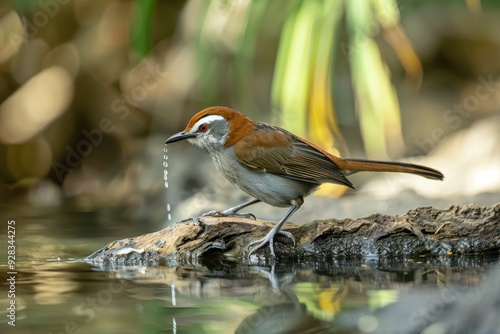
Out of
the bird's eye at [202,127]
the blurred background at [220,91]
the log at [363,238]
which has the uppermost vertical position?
the blurred background at [220,91]

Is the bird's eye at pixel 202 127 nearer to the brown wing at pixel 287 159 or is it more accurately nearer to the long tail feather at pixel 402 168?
the brown wing at pixel 287 159

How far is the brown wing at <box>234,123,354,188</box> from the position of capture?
18.1ft

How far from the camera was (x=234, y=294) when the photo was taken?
4457 mm

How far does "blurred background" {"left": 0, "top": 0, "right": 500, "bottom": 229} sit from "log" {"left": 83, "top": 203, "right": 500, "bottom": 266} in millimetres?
2301

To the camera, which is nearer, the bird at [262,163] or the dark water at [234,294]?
the dark water at [234,294]

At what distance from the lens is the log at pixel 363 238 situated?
17.1ft

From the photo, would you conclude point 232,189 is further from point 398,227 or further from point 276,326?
point 276,326

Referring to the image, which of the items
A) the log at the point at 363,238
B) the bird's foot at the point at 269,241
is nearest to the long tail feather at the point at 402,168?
the log at the point at 363,238

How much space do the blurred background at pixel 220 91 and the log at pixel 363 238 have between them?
2.30 metres

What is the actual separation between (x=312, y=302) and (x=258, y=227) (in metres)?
1.26

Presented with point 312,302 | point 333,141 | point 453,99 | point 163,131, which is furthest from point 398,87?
point 312,302

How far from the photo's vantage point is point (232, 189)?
333 inches

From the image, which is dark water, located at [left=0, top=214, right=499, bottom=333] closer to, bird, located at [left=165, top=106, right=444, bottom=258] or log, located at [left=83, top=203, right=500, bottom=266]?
log, located at [left=83, top=203, right=500, bottom=266]

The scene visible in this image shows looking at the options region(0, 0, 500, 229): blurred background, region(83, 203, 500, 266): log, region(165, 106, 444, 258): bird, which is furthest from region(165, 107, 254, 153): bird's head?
region(0, 0, 500, 229): blurred background
